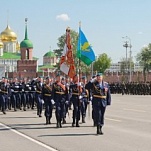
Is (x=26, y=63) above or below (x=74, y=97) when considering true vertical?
above

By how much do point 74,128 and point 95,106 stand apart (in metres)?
1.80

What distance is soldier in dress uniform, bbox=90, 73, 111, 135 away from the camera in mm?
13565

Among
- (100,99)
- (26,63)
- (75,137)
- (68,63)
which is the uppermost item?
(26,63)

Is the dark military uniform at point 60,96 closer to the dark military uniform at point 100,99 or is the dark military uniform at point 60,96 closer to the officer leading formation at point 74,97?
the officer leading formation at point 74,97

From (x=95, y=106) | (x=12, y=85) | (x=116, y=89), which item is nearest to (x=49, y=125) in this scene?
(x=95, y=106)

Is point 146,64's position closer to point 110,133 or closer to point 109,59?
point 109,59

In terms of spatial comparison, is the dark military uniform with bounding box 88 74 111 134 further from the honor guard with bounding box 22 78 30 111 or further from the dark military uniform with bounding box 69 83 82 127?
the honor guard with bounding box 22 78 30 111

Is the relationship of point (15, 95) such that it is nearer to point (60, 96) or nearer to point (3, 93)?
point (3, 93)

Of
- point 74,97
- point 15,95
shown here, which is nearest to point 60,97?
point 74,97

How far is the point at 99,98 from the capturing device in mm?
13789

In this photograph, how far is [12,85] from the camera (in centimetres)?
2589

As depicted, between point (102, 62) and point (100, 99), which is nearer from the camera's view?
point (100, 99)

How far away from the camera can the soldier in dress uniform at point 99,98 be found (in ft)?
44.5

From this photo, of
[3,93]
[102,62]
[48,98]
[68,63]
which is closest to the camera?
[48,98]
